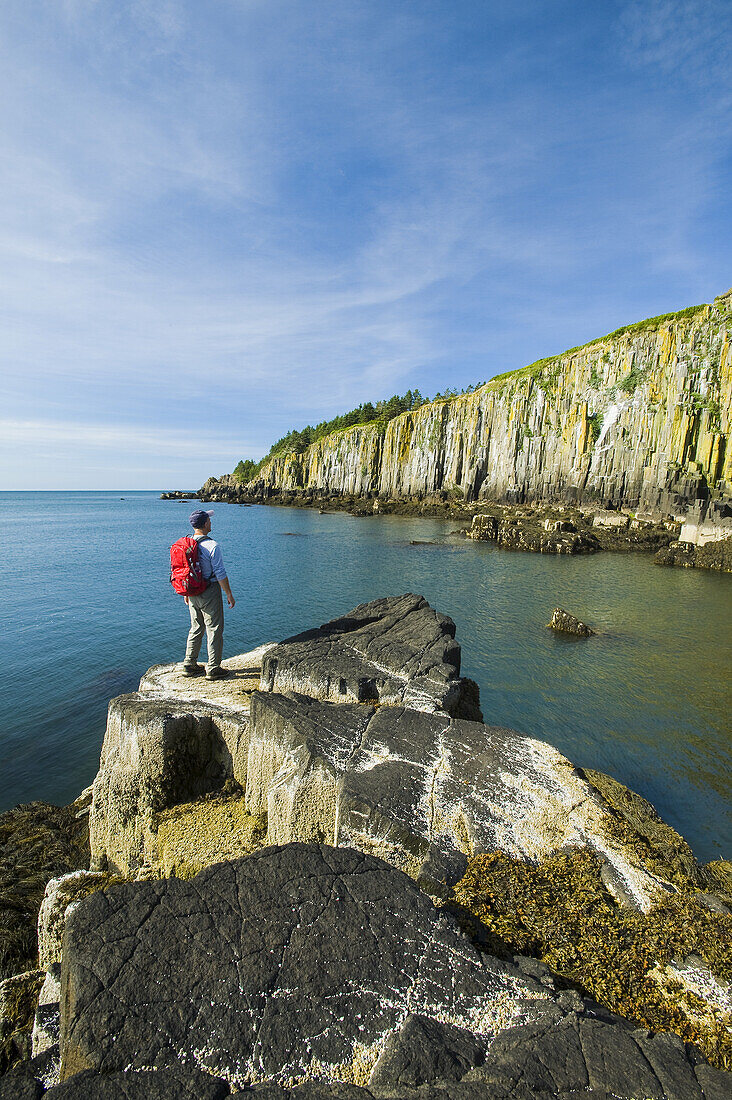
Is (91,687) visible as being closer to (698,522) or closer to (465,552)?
(465,552)

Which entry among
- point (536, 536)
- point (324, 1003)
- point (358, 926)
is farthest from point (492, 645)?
point (536, 536)

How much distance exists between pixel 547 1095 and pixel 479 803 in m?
2.62

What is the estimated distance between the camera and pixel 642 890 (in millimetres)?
4461

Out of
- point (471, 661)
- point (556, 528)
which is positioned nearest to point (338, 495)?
point (556, 528)

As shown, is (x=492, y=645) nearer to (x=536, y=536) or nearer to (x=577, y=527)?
(x=536, y=536)

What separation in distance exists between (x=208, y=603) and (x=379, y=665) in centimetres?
291

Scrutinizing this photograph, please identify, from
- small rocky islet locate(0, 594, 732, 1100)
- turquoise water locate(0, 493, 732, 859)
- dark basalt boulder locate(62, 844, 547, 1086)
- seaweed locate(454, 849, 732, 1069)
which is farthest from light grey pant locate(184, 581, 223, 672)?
turquoise water locate(0, 493, 732, 859)

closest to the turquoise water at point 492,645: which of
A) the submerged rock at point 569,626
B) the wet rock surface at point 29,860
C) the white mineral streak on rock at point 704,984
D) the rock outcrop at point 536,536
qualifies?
the submerged rock at point 569,626

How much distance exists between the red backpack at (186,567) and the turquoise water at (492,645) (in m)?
6.22

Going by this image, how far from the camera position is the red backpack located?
7570mm

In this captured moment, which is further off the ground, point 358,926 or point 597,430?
point 597,430

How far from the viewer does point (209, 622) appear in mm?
8188

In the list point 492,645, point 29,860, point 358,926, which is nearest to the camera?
point 358,926

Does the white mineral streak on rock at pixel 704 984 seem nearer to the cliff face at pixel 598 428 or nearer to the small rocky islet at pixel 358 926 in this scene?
the small rocky islet at pixel 358 926
